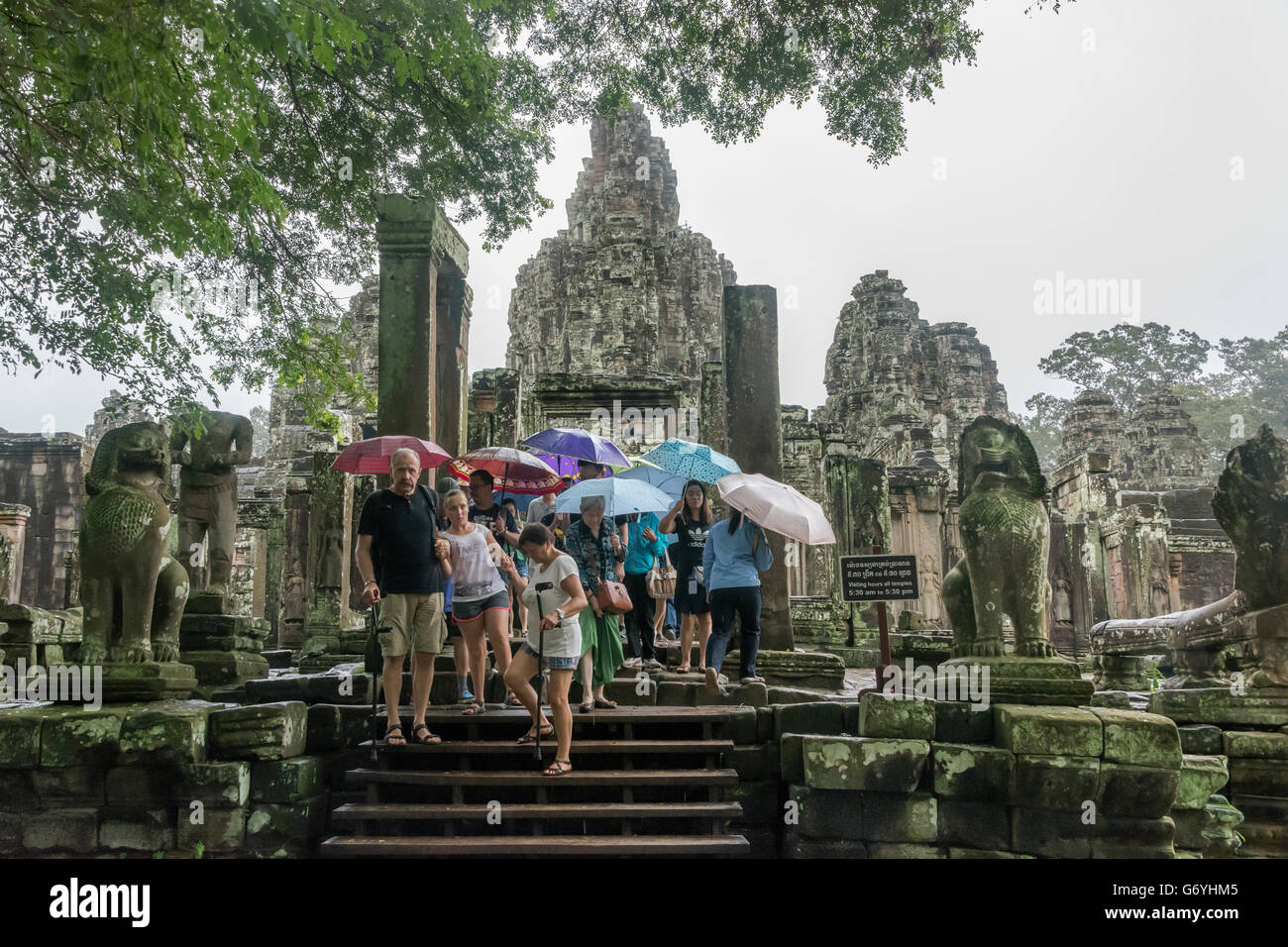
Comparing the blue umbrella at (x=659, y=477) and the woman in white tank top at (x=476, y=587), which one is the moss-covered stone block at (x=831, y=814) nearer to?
the woman in white tank top at (x=476, y=587)

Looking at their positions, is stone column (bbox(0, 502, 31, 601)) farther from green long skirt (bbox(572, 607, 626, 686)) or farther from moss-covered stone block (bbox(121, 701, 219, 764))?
green long skirt (bbox(572, 607, 626, 686))

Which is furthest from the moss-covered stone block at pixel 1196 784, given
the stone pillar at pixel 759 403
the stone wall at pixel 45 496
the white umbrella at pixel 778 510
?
the stone wall at pixel 45 496

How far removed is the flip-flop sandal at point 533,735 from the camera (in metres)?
5.35

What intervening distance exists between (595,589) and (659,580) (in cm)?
291

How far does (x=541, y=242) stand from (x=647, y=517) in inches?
1125

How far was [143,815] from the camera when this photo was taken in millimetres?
5281

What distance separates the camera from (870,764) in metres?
5.27

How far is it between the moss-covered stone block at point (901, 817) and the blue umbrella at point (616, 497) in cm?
239

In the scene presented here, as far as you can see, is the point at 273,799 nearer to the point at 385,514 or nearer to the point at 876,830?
the point at 385,514

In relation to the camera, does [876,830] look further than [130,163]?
No
